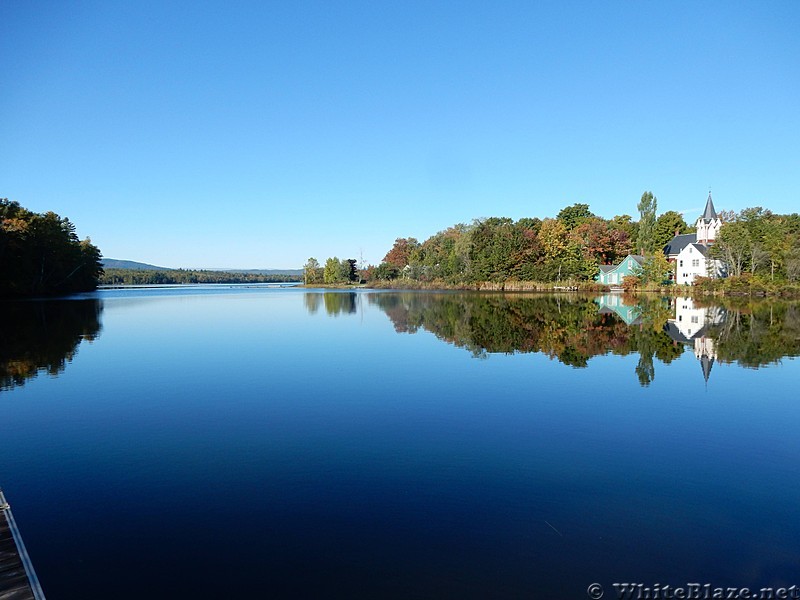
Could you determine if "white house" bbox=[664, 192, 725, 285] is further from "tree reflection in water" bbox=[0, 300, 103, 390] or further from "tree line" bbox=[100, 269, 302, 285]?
"tree line" bbox=[100, 269, 302, 285]

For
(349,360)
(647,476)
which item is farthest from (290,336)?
(647,476)

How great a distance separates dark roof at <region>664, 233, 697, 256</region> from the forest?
124 cm

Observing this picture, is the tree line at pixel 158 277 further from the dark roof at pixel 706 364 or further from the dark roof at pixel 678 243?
the dark roof at pixel 706 364

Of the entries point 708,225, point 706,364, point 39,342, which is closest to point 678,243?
point 708,225

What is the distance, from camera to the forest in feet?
163

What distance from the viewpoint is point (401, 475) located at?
600 cm

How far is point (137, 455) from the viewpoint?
22.2ft

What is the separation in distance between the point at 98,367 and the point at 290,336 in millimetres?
7426

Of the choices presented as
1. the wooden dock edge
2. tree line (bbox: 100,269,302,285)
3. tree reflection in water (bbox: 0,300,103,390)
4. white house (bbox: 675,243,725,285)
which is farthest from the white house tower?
tree line (bbox: 100,269,302,285)

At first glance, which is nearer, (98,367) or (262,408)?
(262,408)

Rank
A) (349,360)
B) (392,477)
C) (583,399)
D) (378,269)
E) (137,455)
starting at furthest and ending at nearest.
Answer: (378,269) < (349,360) < (583,399) < (137,455) < (392,477)

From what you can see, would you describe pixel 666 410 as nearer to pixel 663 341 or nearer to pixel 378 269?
pixel 663 341

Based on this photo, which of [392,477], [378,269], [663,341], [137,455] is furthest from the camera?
[378,269]

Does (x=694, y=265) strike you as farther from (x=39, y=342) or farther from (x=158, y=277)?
(x=158, y=277)
